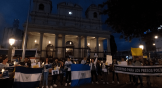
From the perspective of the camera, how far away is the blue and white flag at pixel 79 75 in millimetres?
7377

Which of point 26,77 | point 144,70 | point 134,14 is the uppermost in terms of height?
point 134,14

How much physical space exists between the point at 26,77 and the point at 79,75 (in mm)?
3618

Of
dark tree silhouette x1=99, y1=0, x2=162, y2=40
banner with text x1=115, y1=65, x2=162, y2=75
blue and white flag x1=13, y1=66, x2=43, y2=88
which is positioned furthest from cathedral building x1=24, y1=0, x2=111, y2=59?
blue and white flag x1=13, y1=66, x2=43, y2=88

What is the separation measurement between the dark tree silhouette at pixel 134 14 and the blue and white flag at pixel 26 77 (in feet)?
24.7

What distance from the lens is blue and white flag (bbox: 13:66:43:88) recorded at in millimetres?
5945

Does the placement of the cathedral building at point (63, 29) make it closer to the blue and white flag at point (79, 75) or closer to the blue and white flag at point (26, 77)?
the blue and white flag at point (79, 75)

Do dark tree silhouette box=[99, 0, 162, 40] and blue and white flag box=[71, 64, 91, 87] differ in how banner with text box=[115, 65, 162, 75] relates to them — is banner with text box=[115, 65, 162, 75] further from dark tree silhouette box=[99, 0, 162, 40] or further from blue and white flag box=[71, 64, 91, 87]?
dark tree silhouette box=[99, 0, 162, 40]

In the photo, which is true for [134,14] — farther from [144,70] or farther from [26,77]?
[26,77]

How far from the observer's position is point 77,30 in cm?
3080

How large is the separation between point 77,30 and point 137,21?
23609 mm

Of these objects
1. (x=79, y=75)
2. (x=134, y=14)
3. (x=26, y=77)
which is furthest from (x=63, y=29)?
(x=26, y=77)

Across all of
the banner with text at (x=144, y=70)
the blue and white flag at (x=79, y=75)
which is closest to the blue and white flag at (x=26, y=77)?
the blue and white flag at (x=79, y=75)

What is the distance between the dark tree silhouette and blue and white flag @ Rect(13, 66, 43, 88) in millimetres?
7543

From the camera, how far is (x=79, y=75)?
757 cm
